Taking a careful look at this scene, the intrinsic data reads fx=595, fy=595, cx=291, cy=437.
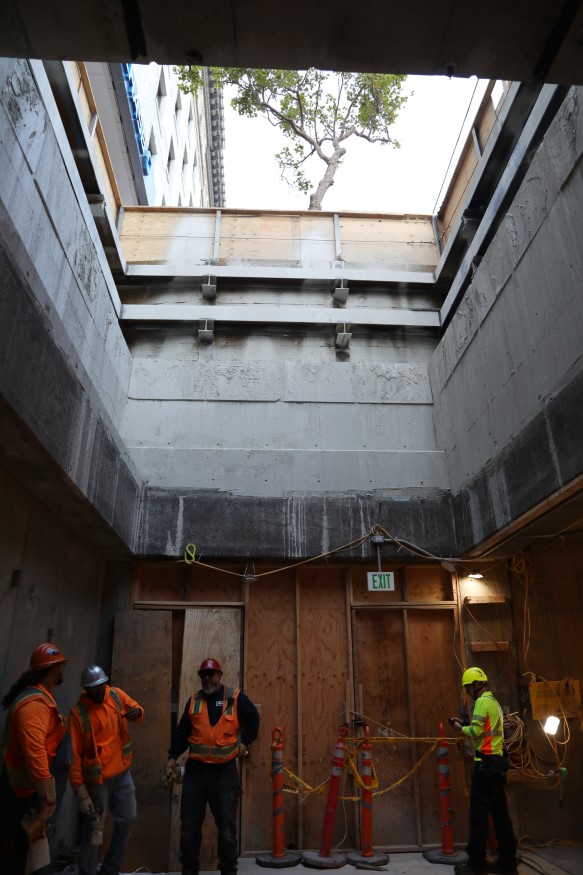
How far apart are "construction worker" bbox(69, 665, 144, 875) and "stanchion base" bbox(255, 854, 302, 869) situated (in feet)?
7.01

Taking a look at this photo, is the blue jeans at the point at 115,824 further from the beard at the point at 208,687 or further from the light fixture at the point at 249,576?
the light fixture at the point at 249,576

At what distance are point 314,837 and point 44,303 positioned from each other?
22.2ft

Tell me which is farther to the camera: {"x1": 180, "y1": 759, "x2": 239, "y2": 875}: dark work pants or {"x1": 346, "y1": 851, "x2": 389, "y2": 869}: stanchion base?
{"x1": 346, "y1": 851, "x2": 389, "y2": 869}: stanchion base

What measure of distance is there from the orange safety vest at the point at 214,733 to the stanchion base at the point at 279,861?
6.26 feet

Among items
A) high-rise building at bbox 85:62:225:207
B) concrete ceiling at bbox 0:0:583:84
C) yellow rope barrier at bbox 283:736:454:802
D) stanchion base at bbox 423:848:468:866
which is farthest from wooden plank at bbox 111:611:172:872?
high-rise building at bbox 85:62:225:207

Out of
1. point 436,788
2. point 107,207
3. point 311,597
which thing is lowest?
point 436,788

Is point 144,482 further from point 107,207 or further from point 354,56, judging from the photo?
point 354,56

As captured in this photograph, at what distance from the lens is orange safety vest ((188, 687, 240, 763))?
220 inches

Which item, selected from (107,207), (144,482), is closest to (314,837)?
A: (144,482)

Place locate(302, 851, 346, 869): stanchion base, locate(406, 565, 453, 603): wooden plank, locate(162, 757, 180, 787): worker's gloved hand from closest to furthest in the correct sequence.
Answer: locate(162, 757, 180, 787): worker's gloved hand < locate(302, 851, 346, 869): stanchion base < locate(406, 565, 453, 603): wooden plank

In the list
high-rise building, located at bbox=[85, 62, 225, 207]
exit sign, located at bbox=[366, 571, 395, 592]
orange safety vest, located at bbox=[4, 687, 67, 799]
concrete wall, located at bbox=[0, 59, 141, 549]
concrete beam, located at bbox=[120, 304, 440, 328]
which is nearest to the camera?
concrete wall, located at bbox=[0, 59, 141, 549]

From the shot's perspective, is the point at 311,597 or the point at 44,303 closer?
the point at 44,303

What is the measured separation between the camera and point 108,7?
3.26 m

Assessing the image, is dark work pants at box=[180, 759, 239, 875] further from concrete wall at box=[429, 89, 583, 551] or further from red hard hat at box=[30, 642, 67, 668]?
concrete wall at box=[429, 89, 583, 551]
